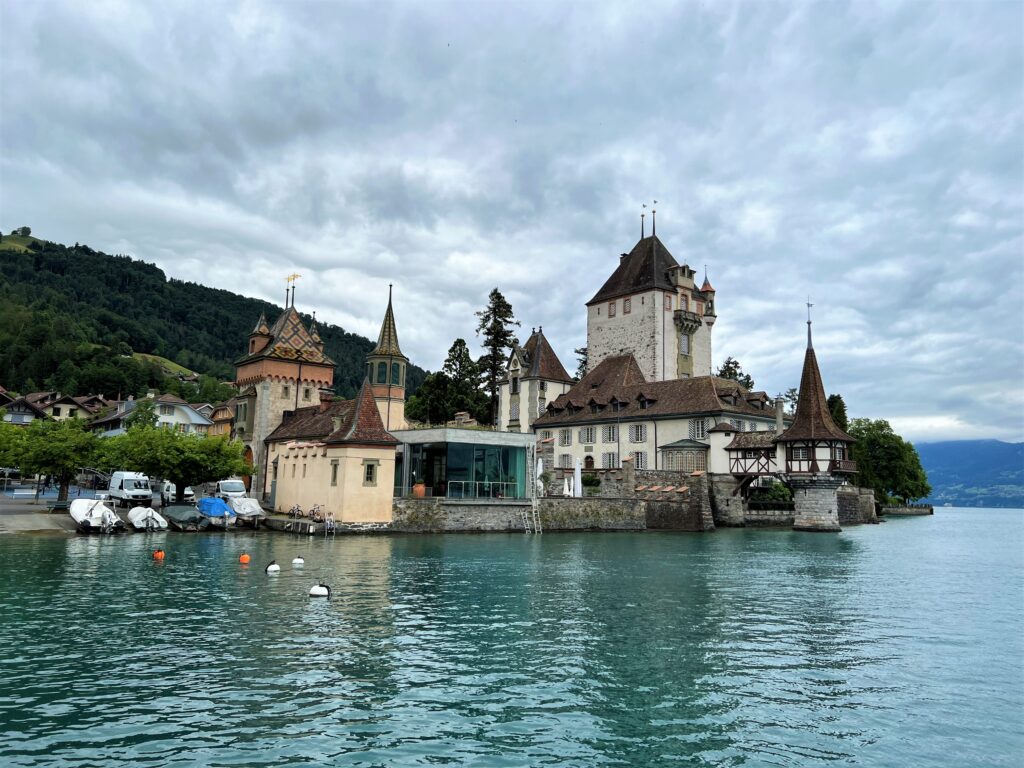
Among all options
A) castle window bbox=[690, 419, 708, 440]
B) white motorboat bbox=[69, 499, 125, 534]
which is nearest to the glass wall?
castle window bbox=[690, 419, 708, 440]

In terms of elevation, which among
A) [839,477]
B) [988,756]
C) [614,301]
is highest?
[614,301]

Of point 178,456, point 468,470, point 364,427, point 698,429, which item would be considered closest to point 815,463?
point 698,429

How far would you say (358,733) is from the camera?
441 inches

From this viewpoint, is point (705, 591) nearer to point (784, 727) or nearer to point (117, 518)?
point (784, 727)

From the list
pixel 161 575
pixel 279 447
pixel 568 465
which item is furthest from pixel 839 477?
pixel 161 575

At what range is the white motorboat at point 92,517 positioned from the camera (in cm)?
Answer: 3803

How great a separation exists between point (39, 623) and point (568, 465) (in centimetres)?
5792

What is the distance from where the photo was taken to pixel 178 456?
46.4 metres

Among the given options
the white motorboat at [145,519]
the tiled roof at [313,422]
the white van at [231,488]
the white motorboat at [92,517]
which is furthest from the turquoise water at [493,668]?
the white van at [231,488]

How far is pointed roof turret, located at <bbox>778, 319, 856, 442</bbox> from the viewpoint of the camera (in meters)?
57.2

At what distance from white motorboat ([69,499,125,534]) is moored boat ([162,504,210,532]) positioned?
12.6ft

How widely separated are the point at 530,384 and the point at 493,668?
65121mm

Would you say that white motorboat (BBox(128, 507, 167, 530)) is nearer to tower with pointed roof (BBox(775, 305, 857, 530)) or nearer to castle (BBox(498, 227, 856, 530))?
castle (BBox(498, 227, 856, 530))

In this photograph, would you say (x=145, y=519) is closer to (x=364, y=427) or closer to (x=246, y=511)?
(x=246, y=511)
